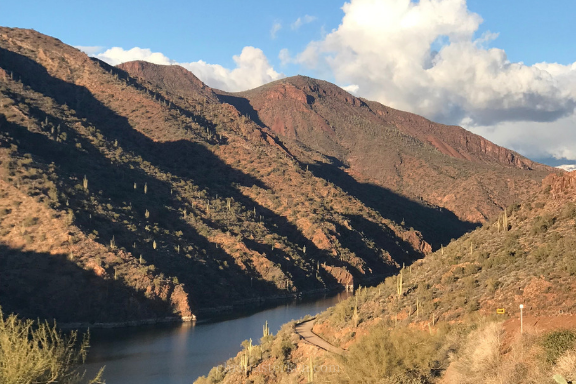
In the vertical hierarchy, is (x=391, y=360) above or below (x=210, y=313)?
above

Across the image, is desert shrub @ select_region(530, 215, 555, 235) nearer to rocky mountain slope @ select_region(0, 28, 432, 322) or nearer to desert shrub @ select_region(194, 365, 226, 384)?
desert shrub @ select_region(194, 365, 226, 384)

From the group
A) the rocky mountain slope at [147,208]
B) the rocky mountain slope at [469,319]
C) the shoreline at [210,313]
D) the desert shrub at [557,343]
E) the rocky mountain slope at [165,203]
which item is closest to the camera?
the desert shrub at [557,343]

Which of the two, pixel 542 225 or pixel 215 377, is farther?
pixel 215 377

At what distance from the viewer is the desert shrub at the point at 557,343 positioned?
69.2 ft

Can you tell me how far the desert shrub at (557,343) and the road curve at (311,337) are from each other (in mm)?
13529

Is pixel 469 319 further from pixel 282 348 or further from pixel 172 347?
pixel 172 347

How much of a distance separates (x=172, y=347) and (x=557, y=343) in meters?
43.0

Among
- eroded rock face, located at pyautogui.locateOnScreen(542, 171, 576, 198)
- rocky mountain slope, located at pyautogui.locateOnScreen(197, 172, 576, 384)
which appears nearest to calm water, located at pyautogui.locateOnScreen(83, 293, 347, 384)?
rocky mountain slope, located at pyautogui.locateOnScreen(197, 172, 576, 384)

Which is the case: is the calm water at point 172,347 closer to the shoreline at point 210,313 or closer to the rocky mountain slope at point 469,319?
the shoreline at point 210,313

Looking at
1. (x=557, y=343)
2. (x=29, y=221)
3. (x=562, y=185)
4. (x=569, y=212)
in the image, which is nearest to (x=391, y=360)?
(x=557, y=343)

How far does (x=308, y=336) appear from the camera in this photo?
4141cm

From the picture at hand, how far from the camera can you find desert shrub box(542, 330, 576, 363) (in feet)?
69.2

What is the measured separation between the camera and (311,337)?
41.1 meters

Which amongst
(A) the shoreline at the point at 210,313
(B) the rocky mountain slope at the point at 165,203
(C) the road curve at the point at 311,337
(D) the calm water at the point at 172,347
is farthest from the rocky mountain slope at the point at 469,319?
(B) the rocky mountain slope at the point at 165,203
